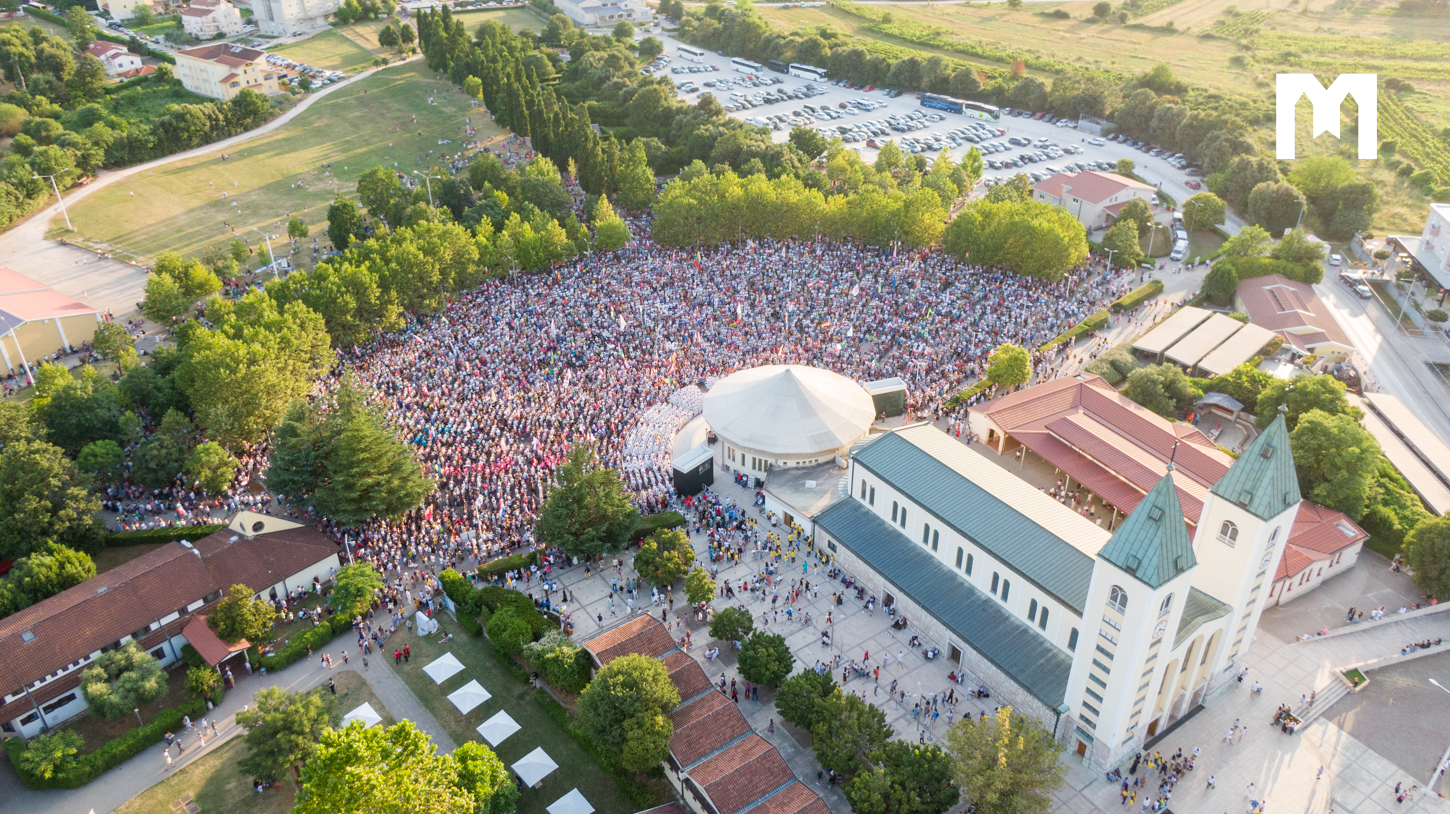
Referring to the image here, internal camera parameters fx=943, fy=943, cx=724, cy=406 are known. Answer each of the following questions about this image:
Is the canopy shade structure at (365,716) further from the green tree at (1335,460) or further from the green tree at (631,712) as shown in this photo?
the green tree at (1335,460)

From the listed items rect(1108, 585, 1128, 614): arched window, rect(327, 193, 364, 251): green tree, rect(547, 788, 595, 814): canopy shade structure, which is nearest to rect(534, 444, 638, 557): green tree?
rect(547, 788, 595, 814): canopy shade structure

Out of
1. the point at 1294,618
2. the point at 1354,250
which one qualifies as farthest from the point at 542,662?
the point at 1354,250

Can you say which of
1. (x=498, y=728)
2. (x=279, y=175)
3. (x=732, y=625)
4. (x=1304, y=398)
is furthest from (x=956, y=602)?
(x=279, y=175)

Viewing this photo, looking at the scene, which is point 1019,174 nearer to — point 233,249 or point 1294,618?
point 1294,618

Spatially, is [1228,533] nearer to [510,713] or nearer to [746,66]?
[510,713]

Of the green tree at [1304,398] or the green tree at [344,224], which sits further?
the green tree at [344,224]

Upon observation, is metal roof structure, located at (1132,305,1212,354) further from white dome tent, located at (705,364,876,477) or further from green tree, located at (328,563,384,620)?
green tree, located at (328,563,384,620)

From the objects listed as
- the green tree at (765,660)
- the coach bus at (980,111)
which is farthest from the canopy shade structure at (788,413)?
the coach bus at (980,111)
